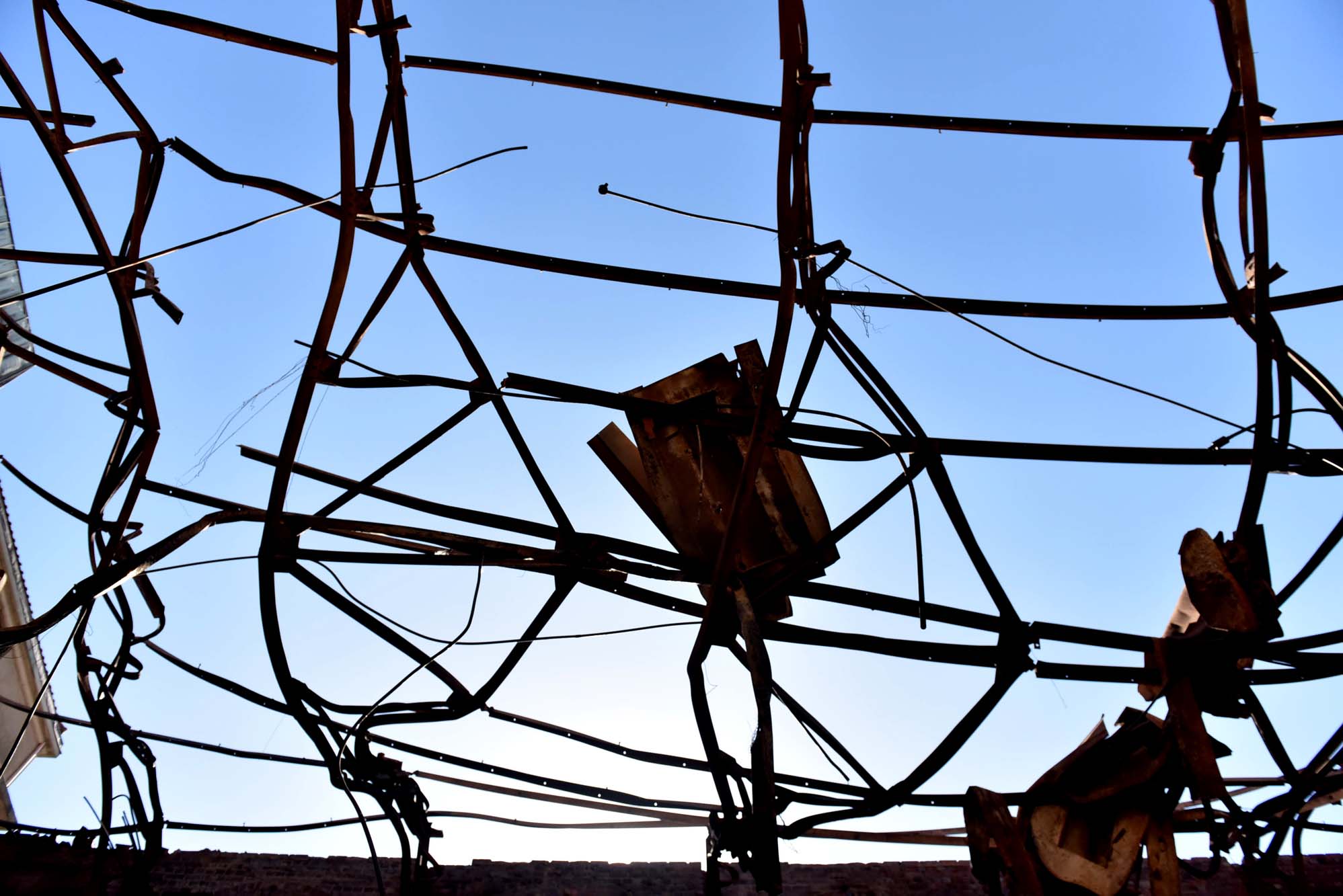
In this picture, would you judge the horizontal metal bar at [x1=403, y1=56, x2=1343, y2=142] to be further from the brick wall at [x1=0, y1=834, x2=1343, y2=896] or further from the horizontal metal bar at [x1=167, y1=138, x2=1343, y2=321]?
the brick wall at [x1=0, y1=834, x2=1343, y2=896]

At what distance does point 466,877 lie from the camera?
4730 millimetres

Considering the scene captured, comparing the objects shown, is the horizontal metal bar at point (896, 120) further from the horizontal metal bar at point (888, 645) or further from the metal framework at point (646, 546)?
the horizontal metal bar at point (888, 645)

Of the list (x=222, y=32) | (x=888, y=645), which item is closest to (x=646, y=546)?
(x=888, y=645)

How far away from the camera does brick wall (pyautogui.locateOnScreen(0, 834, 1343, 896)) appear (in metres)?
4.55

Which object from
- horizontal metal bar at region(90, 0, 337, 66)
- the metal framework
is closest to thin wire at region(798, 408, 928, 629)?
the metal framework

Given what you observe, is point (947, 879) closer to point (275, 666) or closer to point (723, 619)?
point (723, 619)

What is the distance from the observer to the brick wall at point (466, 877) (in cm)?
455

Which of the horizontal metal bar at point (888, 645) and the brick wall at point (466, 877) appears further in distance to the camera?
the horizontal metal bar at point (888, 645)

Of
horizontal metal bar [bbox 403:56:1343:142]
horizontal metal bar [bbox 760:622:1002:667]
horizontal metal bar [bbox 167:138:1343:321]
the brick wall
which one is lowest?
the brick wall

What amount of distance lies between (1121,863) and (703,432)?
2781mm

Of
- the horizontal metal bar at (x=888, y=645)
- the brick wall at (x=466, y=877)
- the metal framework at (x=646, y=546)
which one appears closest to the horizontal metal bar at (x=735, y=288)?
the metal framework at (x=646, y=546)

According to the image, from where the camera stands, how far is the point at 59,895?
4.45 m

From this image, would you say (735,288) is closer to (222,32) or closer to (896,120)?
(896,120)

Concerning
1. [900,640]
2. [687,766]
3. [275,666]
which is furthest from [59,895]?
[900,640]
